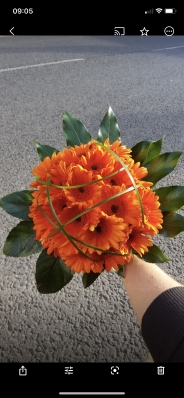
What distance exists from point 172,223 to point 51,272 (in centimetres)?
35

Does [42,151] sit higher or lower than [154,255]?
higher

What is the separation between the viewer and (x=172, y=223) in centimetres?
98

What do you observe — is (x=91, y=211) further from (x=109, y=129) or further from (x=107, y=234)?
(x=109, y=129)

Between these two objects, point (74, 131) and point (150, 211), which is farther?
point (74, 131)

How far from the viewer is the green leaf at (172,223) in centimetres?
97

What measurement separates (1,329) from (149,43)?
568cm

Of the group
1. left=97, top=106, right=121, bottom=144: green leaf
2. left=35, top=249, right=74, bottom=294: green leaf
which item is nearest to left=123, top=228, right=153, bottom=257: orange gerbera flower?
left=35, top=249, right=74, bottom=294: green leaf

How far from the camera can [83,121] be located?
316 cm

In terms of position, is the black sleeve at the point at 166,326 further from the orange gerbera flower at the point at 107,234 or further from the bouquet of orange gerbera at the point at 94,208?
the orange gerbera flower at the point at 107,234

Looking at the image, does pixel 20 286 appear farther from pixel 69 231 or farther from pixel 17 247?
pixel 69 231
